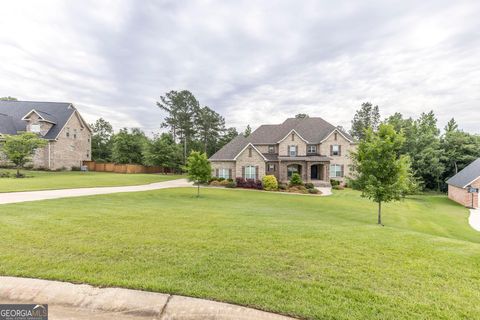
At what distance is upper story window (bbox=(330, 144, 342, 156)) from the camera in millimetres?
28922

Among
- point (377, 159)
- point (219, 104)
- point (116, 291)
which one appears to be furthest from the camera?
point (219, 104)

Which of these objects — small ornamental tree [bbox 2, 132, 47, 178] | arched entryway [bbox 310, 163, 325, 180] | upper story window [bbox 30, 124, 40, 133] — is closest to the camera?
small ornamental tree [bbox 2, 132, 47, 178]

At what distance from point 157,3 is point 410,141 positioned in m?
38.4

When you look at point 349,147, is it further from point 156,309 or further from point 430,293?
point 156,309

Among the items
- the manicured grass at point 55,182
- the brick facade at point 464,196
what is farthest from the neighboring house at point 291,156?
the manicured grass at point 55,182

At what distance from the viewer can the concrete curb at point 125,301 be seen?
110 inches

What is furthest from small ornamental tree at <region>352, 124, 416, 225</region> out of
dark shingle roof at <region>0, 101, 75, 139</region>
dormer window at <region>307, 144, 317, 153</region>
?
dark shingle roof at <region>0, 101, 75, 139</region>

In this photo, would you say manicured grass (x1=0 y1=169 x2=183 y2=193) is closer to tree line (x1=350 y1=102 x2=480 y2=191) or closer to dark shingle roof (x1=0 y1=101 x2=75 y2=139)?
dark shingle roof (x1=0 y1=101 x2=75 y2=139)

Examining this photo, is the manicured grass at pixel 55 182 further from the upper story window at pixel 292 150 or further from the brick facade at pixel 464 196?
the brick facade at pixel 464 196

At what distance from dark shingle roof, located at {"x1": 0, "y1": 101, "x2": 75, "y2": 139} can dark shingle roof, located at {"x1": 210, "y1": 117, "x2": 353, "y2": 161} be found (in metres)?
25.3

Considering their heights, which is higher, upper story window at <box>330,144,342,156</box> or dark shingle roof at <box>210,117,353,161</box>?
dark shingle roof at <box>210,117,353,161</box>

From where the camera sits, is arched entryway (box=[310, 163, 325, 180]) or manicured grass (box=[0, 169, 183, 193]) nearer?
manicured grass (box=[0, 169, 183, 193])

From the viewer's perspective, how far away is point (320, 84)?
85.3 feet

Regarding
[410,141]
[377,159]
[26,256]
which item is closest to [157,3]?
[26,256]
